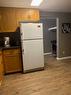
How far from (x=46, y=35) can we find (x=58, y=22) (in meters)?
1.92

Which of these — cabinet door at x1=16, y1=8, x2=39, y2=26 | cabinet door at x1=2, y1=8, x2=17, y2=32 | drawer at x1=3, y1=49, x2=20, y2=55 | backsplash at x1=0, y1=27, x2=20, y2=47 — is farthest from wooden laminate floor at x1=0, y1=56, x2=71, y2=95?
cabinet door at x1=16, y1=8, x2=39, y2=26

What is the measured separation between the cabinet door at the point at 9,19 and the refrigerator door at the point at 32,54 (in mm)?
779

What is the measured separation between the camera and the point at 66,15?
17.5 ft

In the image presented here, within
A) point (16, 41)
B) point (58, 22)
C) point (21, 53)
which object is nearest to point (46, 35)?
point (58, 22)

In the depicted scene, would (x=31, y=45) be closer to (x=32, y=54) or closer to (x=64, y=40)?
→ (x=32, y=54)

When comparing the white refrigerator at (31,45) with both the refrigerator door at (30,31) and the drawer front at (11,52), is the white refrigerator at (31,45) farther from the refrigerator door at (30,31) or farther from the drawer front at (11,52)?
the drawer front at (11,52)

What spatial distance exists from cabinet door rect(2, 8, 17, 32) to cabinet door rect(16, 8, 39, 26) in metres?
0.17

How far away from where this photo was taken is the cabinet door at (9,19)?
387cm

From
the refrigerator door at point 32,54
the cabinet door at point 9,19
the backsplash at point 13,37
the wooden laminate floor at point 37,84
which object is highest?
the cabinet door at point 9,19

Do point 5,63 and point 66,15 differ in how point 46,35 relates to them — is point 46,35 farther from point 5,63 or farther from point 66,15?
point 5,63

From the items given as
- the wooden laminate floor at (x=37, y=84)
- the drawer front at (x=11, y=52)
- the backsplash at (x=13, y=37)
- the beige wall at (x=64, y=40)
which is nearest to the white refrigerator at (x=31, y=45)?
the drawer front at (x=11, y=52)

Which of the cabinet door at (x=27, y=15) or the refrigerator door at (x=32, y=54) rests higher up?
the cabinet door at (x=27, y=15)

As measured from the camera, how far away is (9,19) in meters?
3.92

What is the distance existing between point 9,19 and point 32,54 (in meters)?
1.44
